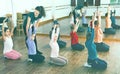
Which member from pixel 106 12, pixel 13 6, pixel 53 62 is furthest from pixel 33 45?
pixel 13 6

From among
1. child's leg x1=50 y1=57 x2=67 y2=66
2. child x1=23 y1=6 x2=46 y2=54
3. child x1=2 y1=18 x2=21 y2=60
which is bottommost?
child's leg x1=50 y1=57 x2=67 y2=66

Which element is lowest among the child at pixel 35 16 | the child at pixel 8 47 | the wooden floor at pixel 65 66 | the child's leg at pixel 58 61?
the wooden floor at pixel 65 66

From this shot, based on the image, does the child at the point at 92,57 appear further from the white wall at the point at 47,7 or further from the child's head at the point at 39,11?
the white wall at the point at 47,7

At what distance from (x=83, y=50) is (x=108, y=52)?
1.94 feet

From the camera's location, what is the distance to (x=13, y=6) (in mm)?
7012

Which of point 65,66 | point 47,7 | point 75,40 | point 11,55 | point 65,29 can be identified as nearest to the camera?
point 65,66

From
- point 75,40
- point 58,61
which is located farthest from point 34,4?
point 58,61

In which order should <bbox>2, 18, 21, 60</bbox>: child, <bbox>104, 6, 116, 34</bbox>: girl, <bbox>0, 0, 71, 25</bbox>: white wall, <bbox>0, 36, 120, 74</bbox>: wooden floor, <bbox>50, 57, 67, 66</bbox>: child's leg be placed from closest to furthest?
<bbox>0, 36, 120, 74</bbox>: wooden floor, <bbox>50, 57, 67, 66</bbox>: child's leg, <bbox>2, 18, 21, 60</bbox>: child, <bbox>104, 6, 116, 34</bbox>: girl, <bbox>0, 0, 71, 25</bbox>: white wall

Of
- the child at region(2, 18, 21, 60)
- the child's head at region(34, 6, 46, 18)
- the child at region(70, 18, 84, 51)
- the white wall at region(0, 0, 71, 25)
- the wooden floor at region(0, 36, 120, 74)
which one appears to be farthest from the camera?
the white wall at region(0, 0, 71, 25)

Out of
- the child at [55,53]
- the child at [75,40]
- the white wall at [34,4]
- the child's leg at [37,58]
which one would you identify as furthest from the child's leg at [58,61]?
the white wall at [34,4]

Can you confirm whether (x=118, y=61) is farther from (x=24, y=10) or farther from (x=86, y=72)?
(x=24, y=10)

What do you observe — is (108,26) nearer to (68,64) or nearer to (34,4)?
(68,64)

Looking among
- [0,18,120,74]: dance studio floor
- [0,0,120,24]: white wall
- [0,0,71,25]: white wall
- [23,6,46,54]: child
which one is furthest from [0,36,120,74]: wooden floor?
[0,0,71,25]: white wall

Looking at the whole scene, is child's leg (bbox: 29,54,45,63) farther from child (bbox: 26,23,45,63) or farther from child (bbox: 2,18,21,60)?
child (bbox: 2,18,21,60)
